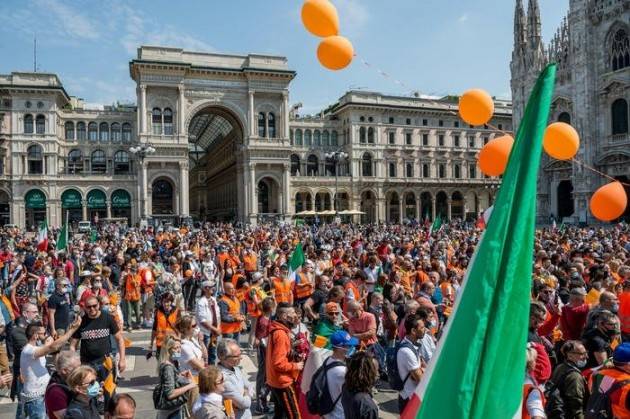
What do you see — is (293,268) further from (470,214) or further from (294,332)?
(470,214)

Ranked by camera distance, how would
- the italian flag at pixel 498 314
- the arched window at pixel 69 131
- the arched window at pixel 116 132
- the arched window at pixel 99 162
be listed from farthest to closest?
the arched window at pixel 116 132, the arched window at pixel 99 162, the arched window at pixel 69 131, the italian flag at pixel 498 314

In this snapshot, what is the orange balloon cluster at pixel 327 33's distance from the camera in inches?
259

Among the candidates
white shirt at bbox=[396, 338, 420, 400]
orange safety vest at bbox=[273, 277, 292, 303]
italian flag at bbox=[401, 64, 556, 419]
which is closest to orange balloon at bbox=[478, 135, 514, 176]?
white shirt at bbox=[396, 338, 420, 400]

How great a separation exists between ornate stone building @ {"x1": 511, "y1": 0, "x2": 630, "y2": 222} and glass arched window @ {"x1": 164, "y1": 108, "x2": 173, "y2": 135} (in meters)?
34.1

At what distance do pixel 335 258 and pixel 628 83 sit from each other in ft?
110

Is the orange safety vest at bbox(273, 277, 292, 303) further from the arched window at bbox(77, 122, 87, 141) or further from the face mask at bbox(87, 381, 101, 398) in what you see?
the arched window at bbox(77, 122, 87, 141)

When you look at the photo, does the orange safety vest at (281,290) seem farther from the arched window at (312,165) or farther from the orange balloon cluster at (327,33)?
the arched window at (312,165)

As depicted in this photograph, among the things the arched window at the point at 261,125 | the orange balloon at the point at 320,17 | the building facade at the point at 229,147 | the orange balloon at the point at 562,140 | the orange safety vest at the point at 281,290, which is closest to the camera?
the orange balloon at the point at 562,140

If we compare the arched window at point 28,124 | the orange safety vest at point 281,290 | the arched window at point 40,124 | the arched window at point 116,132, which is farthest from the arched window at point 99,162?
the orange safety vest at point 281,290

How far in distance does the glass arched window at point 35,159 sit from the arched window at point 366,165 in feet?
114

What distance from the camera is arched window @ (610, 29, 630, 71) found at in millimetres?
38812

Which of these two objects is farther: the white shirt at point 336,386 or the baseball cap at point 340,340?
the baseball cap at point 340,340

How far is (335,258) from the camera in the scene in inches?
639

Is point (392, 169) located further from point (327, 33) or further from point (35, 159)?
point (327, 33)
